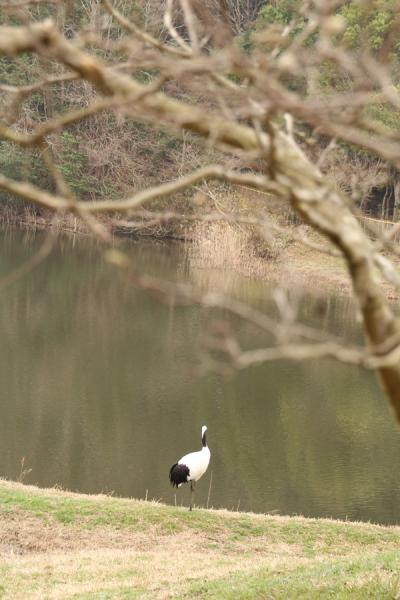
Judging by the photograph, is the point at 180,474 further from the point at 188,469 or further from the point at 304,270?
the point at 304,270

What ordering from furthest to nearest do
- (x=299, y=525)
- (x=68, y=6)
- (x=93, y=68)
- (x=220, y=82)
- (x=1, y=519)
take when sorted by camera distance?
(x=299, y=525) → (x=1, y=519) → (x=68, y=6) → (x=220, y=82) → (x=93, y=68)

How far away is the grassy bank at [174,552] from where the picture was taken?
6.59 meters

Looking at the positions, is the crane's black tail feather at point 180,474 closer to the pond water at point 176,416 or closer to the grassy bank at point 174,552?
the grassy bank at point 174,552

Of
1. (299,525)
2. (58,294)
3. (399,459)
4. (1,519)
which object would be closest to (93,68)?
(1,519)

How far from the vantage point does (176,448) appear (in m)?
13.8

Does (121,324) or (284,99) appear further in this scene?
(121,324)

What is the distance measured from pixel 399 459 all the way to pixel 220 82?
1118 centimetres

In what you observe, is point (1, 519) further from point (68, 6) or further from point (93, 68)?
point (93, 68)

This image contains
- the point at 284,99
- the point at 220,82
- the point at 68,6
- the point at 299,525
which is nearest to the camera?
the point at 284,99

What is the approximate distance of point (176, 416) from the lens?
1530 centimetres

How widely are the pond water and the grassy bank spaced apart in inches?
86.8

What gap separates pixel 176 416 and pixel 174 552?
22.1ft

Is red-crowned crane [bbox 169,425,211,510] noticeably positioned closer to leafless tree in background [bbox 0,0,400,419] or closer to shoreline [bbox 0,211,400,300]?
leafless tree in background [bbox 0,0,400,419]

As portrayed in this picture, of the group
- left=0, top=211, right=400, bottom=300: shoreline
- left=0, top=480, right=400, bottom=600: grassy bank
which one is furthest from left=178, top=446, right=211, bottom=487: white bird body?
left=0, top=211, right=400, bottom=300: shoreline
